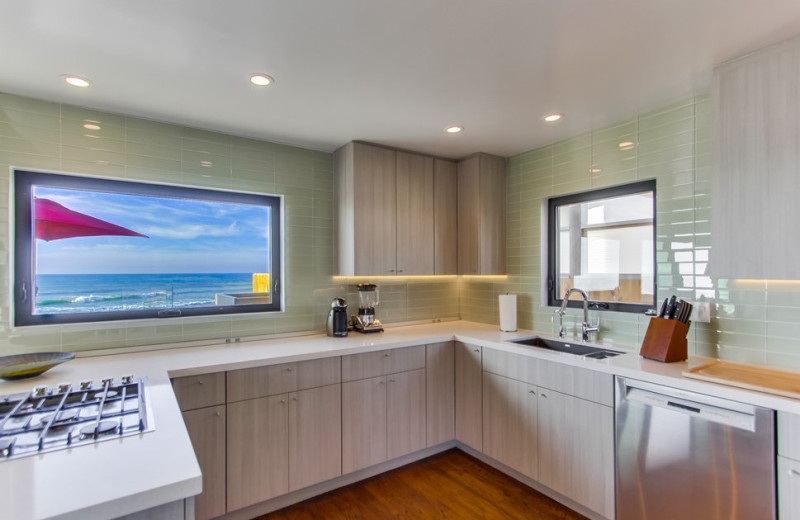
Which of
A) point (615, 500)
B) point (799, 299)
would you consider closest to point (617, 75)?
point (799, 299)

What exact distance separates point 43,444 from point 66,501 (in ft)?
1.26

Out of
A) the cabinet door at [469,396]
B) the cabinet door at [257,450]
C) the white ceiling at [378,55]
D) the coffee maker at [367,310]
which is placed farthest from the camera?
the coffee maker at [367,310]

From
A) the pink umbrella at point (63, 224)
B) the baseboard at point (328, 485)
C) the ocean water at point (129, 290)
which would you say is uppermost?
the pink umbrella at point (63, 224)

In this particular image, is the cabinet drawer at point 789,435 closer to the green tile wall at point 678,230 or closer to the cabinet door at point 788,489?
the cabinet door at point 788,489

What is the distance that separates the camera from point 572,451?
2266 mm

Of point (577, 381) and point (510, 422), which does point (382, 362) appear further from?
point (577, 381)

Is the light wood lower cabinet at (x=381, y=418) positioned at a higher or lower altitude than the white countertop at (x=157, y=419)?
lower

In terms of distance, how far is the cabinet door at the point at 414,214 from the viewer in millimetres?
3221

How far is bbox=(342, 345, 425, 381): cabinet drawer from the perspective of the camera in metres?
2.57

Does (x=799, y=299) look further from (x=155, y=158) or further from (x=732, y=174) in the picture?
(x=155, y=158)

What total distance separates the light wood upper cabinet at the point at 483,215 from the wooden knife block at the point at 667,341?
4.33 feet

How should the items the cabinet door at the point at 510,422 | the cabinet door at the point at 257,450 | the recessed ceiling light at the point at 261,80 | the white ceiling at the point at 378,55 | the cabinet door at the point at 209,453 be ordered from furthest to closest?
the cabinet door at the point at 510,422 → the cabinet door at the point at 257,450 → the cabinet door at the point at 209,453 → the recessed ceiling light at the point at 261,80 → the white ceiling at the point at 378,55

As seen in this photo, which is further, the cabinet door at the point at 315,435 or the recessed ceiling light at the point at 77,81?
the cabinet door at the point at 315,435

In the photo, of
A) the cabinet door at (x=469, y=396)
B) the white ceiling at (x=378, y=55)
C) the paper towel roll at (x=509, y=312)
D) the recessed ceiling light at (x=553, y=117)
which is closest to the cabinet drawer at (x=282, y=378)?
the cabinet door at (x=469, y=396)
